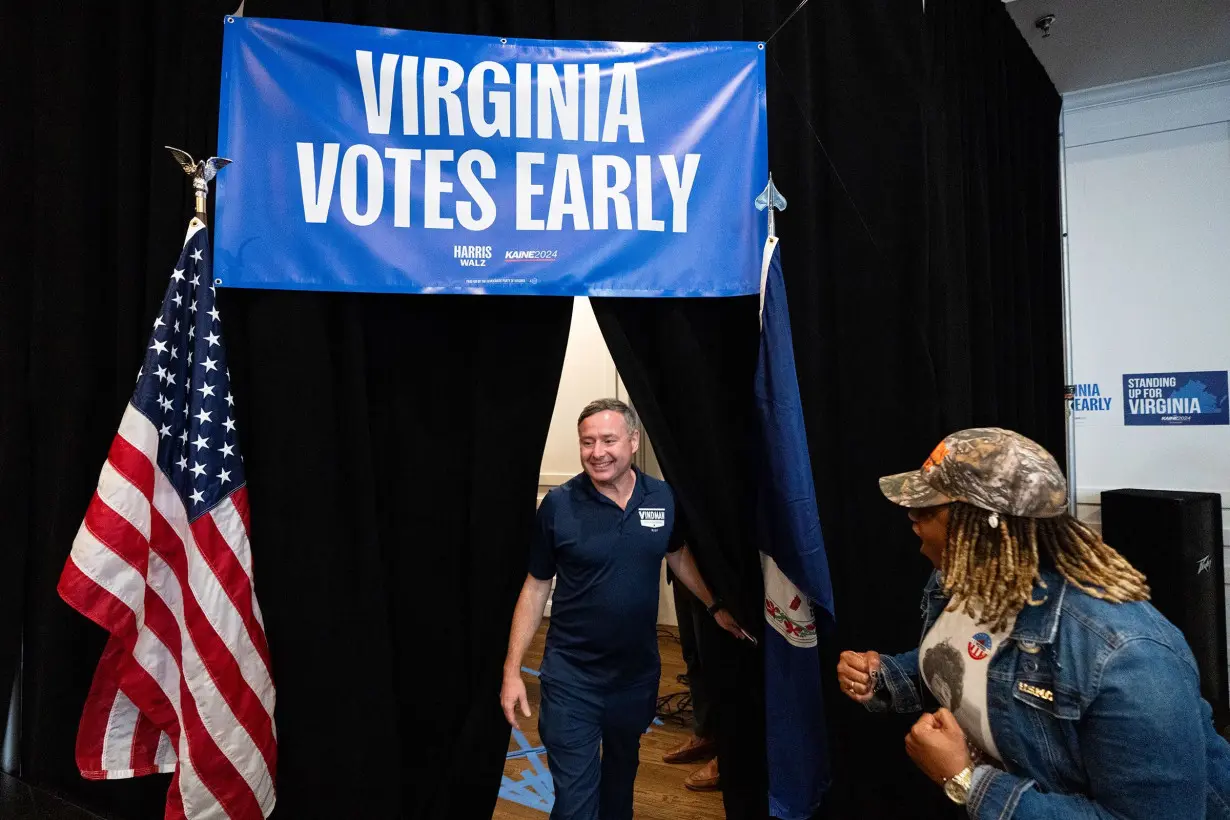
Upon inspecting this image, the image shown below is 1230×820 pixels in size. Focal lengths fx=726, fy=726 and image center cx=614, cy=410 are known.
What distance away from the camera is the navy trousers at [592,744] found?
186cm

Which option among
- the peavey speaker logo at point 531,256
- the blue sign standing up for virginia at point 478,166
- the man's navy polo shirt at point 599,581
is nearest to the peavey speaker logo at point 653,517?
the man's navy polo shirt at point 599,581

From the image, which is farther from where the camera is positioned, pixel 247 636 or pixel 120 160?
pixel 120 160

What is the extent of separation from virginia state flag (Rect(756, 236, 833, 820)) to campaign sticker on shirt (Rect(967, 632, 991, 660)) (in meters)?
Answer: 0.61

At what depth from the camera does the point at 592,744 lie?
189 cm

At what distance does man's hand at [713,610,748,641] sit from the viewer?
80.7 inches

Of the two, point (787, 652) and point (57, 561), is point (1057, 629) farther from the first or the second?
point (57, 561)

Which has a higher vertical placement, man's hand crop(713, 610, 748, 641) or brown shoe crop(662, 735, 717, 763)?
man's hand crop(713, 610, 748, 641)

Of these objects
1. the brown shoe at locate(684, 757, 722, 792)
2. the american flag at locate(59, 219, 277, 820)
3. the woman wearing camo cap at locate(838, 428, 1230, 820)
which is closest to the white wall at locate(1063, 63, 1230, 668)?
the brown shoe at locate(684, 757, 722, 792)

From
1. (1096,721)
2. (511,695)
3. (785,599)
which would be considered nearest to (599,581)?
(511,695)

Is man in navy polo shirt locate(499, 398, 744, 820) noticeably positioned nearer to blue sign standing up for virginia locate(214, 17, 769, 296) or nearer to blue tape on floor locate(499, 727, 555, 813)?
blue sign standing up for virginia locate(214, 17, 769, 296)

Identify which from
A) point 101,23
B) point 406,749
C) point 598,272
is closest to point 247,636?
point 406,749

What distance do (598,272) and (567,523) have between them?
2.23ft

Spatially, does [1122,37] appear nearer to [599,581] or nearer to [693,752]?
[599,581]

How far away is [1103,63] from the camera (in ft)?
12.4
